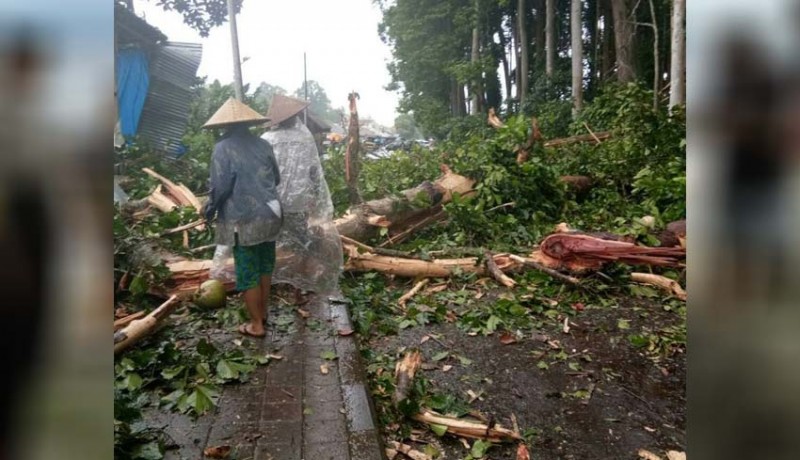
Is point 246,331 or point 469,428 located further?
point 246,331

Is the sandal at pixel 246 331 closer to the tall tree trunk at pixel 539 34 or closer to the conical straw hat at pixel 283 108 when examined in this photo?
the conical straw hat at pixel 283 108

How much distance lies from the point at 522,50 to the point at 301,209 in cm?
636

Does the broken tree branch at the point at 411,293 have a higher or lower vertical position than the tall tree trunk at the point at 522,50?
lower

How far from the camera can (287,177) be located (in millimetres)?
3357

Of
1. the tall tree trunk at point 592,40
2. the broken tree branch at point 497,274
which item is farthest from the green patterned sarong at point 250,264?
the tall tree trunk at point 592,40

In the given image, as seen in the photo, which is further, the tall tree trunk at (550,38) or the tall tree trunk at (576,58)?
the tall tree trunk at (550,38)

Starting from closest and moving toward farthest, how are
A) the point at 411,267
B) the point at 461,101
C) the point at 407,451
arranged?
the point at 407,451, the point at 411,267, the point at 461,101

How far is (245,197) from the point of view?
9.61 ft

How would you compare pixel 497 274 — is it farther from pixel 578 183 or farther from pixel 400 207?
pixel 578 183

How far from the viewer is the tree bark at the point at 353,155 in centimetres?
420

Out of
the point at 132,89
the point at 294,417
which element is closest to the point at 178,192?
the point at 132,89

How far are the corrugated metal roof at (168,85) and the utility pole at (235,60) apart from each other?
0.84 feet
